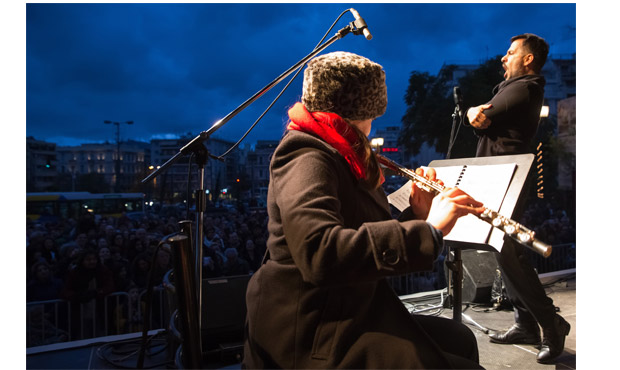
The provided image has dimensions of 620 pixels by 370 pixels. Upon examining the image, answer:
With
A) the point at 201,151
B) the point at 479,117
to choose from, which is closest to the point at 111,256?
the point at 201,151

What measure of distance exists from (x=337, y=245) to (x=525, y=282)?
72.1 inches

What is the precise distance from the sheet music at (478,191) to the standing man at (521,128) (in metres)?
0.80

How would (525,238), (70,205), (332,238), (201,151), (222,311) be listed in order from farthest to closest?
(70,205) < (222,311) < (201,151) < (525,238) < (332,238)

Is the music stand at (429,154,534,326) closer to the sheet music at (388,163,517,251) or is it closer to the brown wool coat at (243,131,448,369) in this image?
the sheet music at (388,163,517,251)

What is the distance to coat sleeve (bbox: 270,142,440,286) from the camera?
970mm

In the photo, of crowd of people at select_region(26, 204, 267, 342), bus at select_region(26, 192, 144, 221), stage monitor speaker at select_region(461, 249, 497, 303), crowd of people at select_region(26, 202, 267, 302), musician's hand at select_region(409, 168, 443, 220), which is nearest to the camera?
musician's hand at select_region(409, 168, 443, 220)

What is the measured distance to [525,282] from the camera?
90.4 inches

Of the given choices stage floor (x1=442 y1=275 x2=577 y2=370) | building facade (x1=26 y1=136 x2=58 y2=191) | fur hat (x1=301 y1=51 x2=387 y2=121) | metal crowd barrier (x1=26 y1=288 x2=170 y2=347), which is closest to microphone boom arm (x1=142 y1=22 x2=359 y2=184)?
fur hat (x1=301 y1=51 x2=387 y2=121)

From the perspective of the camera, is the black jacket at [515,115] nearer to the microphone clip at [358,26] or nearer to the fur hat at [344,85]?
the microphone clip at [358,26]

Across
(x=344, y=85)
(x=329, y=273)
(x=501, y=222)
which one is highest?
(x=344, y=85)

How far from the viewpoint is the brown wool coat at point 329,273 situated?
987mm

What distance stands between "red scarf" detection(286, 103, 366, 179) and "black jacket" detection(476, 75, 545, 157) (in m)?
1.49

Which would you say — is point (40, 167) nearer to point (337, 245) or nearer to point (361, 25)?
point (361, 25)
